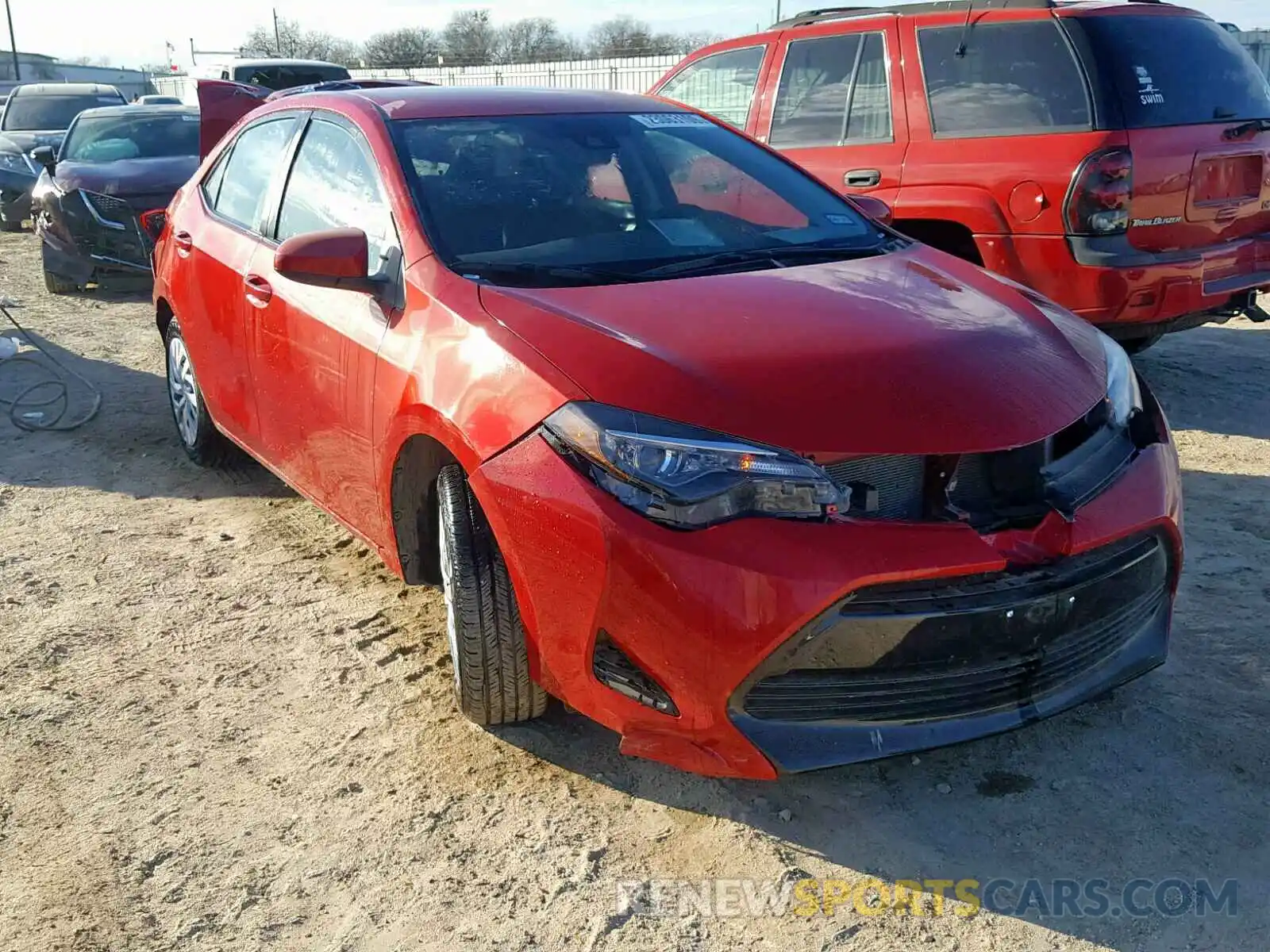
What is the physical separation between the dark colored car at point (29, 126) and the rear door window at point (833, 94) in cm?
1022

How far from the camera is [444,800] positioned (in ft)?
9.11

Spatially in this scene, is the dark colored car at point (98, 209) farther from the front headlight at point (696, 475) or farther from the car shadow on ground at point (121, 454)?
the front headlight at point (696, 475)

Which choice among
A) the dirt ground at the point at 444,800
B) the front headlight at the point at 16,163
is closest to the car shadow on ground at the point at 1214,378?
the dirt ground at the point at 444,800

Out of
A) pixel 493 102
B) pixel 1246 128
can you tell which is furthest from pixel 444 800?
pixel 1246 128

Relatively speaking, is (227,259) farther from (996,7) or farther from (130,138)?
(130,138)

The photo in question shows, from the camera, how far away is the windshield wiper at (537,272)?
10.0ft

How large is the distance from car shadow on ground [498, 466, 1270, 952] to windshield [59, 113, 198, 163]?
9.13 meters

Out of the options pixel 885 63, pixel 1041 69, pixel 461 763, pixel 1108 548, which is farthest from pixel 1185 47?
pixel 461 763

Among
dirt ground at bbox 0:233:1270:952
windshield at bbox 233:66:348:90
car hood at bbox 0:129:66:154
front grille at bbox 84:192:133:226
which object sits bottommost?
dirt ground at bbox 0:233:1270:952

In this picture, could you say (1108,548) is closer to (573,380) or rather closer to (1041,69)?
(573,380)

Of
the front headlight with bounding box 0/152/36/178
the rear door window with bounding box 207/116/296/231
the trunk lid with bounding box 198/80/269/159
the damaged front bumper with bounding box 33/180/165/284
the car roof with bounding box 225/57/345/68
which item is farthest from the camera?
the car roof with bounding box 225/57/345/68

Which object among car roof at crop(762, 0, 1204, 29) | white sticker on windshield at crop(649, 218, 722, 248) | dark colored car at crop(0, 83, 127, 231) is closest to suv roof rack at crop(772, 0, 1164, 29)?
car roof at crop(762, 0, 1204, 29)

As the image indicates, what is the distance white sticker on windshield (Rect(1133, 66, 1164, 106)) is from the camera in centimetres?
515

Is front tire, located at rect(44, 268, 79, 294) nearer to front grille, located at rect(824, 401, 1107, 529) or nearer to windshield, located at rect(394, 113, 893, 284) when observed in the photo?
windshield, located at rect(394, 113, 893, 284)
